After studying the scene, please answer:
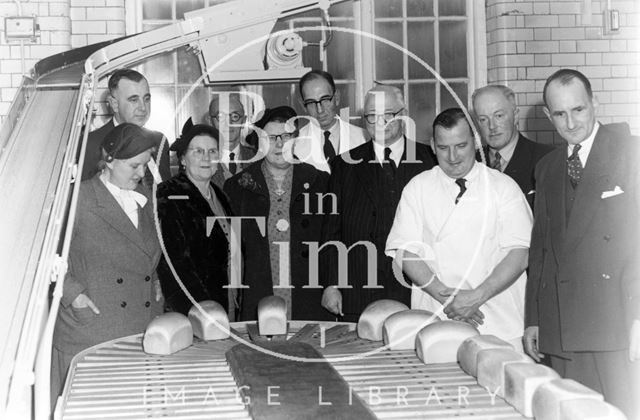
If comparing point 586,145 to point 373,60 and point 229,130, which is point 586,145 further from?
point 373,60

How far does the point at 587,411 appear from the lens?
123cm

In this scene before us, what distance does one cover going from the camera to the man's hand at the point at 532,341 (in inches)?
93.2

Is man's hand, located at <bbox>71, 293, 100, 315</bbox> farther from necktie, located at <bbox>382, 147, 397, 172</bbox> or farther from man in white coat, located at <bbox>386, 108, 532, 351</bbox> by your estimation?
necktie, located at <bbox>382, 147, 397, 172</bbox>

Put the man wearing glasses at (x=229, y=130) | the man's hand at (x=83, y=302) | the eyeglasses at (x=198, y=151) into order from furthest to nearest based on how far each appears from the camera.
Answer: the man wearing glasses at (x=229, y=130)
the eyeglasses at (x=198, y=151)
the man's hand at (x=83, y=302)

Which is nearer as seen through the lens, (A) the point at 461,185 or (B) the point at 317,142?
(A) the point at 461,185

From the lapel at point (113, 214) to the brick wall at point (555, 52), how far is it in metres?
2.93

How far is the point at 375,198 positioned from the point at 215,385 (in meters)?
1.29

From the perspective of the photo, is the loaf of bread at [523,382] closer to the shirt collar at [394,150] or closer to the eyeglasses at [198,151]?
the shirt collar at [394,150]

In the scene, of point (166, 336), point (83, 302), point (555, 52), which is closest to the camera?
point (166, 336)

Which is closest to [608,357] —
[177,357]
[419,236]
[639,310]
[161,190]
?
[639,310]

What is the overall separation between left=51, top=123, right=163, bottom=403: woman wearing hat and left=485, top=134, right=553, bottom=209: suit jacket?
1.28 m

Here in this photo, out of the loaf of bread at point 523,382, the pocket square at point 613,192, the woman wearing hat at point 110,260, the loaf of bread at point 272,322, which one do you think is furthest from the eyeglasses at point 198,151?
the loaf of bread at point 523,382

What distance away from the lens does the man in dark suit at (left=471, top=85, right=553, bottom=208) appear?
2875mm

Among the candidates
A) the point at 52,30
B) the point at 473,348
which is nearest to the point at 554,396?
the point at 473,348
